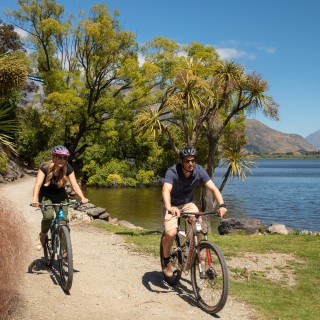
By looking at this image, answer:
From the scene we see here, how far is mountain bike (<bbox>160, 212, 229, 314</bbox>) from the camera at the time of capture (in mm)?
5336

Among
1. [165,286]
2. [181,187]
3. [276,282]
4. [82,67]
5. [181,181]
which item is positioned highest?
[82,67]

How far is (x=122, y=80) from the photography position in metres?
37.2

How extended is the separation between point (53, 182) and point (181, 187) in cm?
225

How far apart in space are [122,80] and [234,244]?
28948 millimetres

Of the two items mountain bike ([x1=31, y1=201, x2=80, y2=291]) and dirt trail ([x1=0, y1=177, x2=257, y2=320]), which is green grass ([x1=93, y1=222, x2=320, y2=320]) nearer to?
dirt trail ([x1=0, y1=177, x2=257, y2=320])

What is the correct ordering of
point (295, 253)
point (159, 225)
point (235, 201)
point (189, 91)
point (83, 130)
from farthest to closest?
point (83, 130)
point (235, 201)
point (159, 225)
point (189, 91)
point (295, 253)

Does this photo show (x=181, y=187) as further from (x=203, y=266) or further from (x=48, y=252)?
(x=48, y=252)

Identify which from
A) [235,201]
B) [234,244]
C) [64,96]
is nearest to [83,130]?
[64,96]

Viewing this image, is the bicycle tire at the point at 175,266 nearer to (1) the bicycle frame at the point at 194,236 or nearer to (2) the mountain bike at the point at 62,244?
(1) the bicycle frame at the point at 194,236

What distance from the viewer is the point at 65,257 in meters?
6.19

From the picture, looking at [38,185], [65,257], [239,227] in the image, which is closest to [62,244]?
[65,257]

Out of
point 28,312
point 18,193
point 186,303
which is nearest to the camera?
point 28,312

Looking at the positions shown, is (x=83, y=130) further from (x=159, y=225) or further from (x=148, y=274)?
(x=148, y=274)

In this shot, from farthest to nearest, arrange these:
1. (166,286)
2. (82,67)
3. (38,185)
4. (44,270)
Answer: (82,67), (44,270), (166,286), (38,185)
